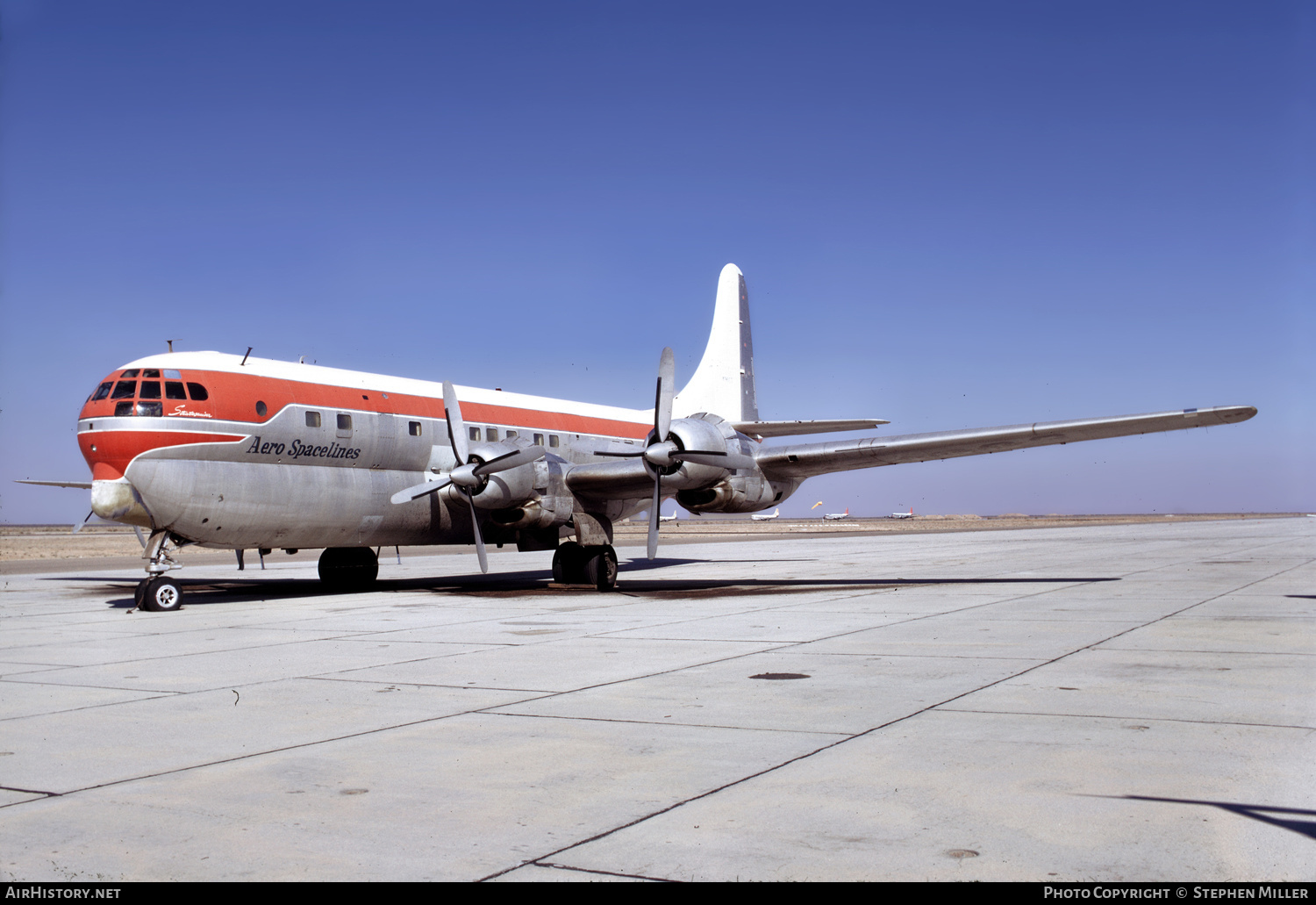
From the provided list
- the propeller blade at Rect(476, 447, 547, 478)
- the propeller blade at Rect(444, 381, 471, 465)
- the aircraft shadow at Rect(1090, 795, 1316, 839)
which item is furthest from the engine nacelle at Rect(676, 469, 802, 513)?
the aircraft shadow at Rect(1090, 795, 1316, 839)

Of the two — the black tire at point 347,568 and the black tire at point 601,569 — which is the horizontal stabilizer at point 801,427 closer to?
the black tire at point 601,569

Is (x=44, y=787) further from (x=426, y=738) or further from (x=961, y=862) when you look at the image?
(x=961, y=862)

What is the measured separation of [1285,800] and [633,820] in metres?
3.40

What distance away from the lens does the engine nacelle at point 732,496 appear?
2178cm

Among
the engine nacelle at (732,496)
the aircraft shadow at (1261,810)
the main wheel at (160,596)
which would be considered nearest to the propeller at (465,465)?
the engine nacelle at (732,496)

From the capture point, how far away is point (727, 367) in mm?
30234

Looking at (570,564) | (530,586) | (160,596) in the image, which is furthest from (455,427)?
(160,596)

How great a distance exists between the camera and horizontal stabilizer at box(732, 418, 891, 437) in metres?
24.0

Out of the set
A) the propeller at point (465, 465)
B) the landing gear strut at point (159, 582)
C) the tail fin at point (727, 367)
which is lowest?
the landing gear strut at point (159, 582)

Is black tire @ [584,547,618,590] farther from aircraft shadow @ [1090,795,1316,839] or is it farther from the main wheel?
aircraft shadow @ [1090,795,1316,839]

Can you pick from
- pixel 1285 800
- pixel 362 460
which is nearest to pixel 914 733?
pixel 1285 800

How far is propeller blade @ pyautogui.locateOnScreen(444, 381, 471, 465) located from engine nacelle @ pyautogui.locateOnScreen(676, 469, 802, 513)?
4.71 m

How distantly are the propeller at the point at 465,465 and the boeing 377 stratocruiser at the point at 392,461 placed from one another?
0.13ft

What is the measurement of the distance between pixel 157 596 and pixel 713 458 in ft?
35.2
